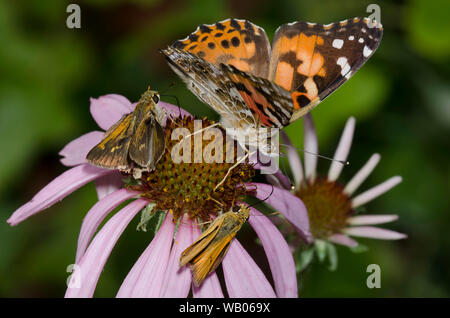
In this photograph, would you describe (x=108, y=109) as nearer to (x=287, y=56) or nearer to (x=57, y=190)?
(x=57, y=190)

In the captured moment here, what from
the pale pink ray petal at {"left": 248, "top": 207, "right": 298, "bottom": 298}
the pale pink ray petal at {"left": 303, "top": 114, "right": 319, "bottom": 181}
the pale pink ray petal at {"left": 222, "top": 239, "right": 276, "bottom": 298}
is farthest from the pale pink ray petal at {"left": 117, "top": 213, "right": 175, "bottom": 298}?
the pale pink ray petal at {"left": 303, "top": 114, "right": 319, "bottom": 181}

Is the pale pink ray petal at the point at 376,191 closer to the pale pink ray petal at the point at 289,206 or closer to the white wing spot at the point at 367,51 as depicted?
the pale pink ray petal at the point at 289,206

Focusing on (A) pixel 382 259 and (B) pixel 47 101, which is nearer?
(A) pixel 382 259

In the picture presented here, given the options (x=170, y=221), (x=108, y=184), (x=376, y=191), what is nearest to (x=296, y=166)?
(x=376, y=191)

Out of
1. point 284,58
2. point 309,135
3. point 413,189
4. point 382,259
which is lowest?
point 382,259

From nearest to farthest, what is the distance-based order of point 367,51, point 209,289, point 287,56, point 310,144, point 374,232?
point 209,289, point 367,51, point 287,56, point 374,232, point 310,144

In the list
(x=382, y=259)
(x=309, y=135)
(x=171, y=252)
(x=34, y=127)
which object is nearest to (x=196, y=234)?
(x=171, y=252)

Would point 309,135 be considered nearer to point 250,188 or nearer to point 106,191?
point 250,188

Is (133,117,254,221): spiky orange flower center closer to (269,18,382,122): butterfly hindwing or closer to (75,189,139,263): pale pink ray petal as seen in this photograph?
(75,189,139,263): pale pink ray petal
